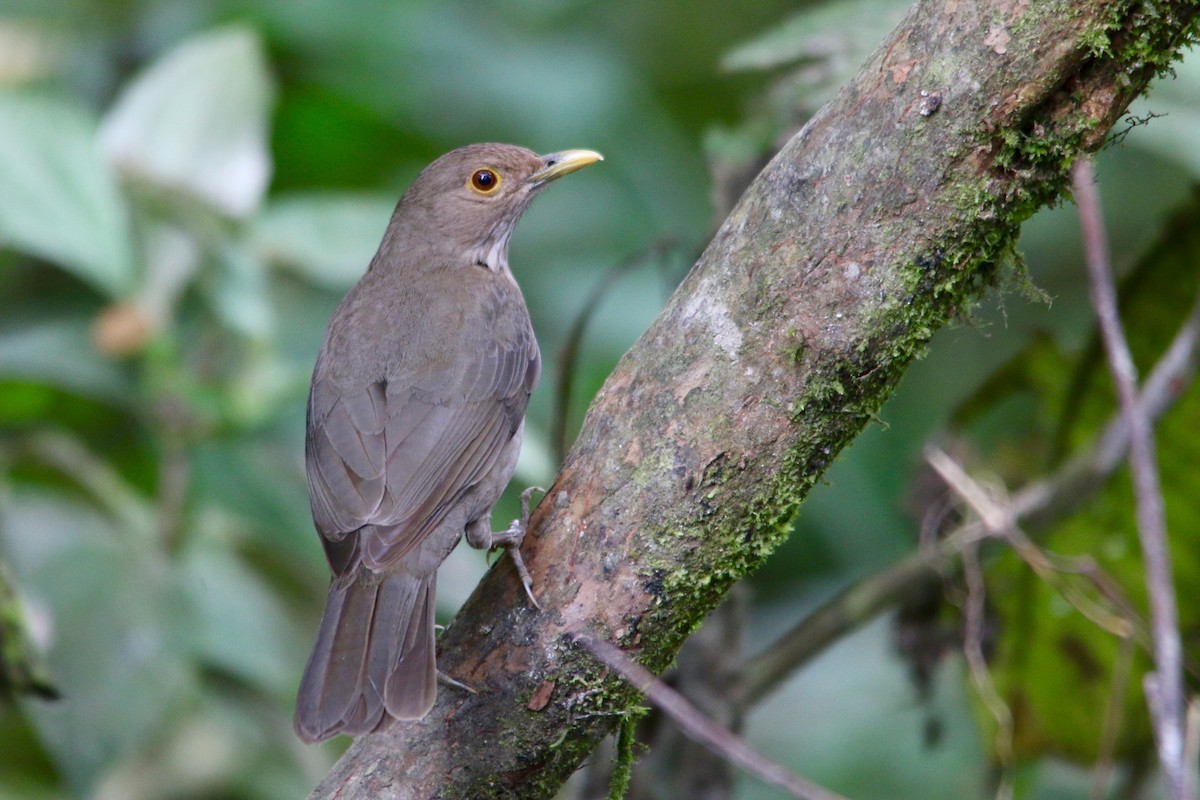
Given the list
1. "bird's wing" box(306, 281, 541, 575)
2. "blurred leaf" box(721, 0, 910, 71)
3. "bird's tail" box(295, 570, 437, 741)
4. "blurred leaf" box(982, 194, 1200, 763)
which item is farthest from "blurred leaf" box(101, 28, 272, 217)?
"blurred leaf" box(982, 194, 1200, 763)

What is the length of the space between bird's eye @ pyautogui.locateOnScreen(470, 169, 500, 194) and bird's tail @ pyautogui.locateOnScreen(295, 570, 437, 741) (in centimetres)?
175

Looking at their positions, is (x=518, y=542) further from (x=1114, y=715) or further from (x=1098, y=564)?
(x=1098, y=564)

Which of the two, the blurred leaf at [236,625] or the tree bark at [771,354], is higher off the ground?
the tree bark at [771,354]

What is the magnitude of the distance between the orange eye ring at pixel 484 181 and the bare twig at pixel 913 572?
180 cm

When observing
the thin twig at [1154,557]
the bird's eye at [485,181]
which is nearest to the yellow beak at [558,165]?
the bird's eye at [485,181]

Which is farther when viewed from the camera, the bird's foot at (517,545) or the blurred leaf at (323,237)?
the blurred leaf at (323,237)

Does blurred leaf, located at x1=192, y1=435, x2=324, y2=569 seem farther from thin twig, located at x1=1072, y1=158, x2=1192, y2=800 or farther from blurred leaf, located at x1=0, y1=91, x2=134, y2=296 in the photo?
thin twig, located at x1=1072, y1=158, x2=1192, y2=800

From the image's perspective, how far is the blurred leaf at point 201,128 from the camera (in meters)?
4.37

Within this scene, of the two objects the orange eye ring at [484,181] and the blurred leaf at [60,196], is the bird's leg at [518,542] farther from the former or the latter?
the blurred leaf at [60,196]

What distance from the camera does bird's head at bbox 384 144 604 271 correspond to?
435cm

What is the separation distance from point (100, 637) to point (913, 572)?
2609 millimetres

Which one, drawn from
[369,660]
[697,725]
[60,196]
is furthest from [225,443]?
[697,725]

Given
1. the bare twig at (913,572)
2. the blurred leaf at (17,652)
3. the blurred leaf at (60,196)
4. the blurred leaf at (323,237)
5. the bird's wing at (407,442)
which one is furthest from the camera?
the blurred leaf at (323,237)

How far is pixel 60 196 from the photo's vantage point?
4441mm
